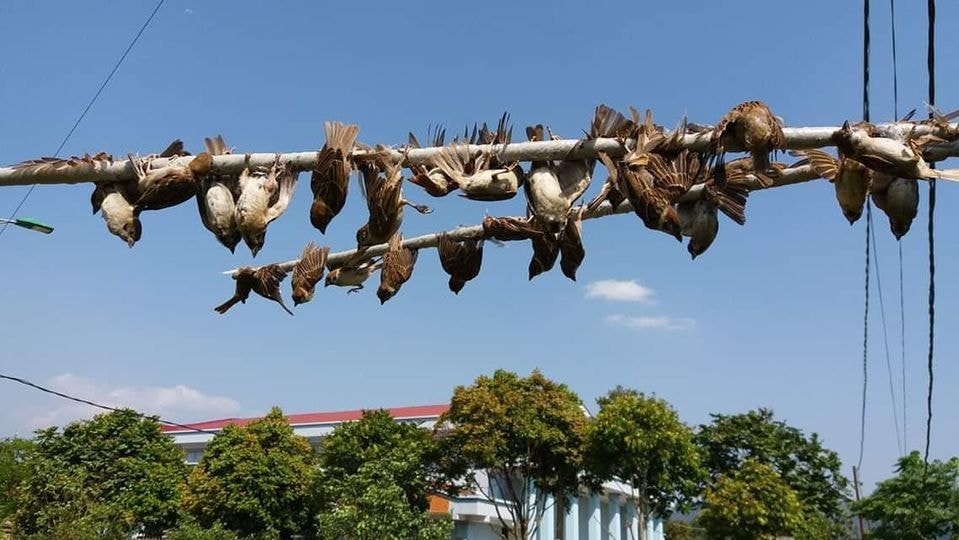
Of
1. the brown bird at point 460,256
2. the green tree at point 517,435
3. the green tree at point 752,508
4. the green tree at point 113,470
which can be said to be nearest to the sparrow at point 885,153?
the brown bird at point 460,256

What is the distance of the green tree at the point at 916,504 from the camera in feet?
64.9

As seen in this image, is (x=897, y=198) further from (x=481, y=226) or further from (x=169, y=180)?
(x=169, y=180)

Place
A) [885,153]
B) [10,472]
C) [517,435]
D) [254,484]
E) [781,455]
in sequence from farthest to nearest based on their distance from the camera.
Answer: [781,455]
[10,472]
[517,435]
[254,484]
[885,153]

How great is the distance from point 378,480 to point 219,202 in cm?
1551

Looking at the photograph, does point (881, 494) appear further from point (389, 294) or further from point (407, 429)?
point (389, 294)

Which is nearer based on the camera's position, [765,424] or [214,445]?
[214,445]

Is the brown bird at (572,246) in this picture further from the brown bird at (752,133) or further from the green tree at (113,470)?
the green tree at (113,470)

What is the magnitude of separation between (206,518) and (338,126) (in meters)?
19.5

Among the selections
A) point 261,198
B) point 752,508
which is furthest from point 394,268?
point 752,508

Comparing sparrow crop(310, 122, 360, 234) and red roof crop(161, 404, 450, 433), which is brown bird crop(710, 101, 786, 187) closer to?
sparrow crop(310, 122, 360, 234)

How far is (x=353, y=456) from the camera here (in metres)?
19.6

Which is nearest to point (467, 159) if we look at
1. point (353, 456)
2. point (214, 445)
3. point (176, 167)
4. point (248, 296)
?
point (176, 167)

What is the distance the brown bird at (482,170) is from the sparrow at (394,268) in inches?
16.0

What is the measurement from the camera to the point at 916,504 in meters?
20.3
